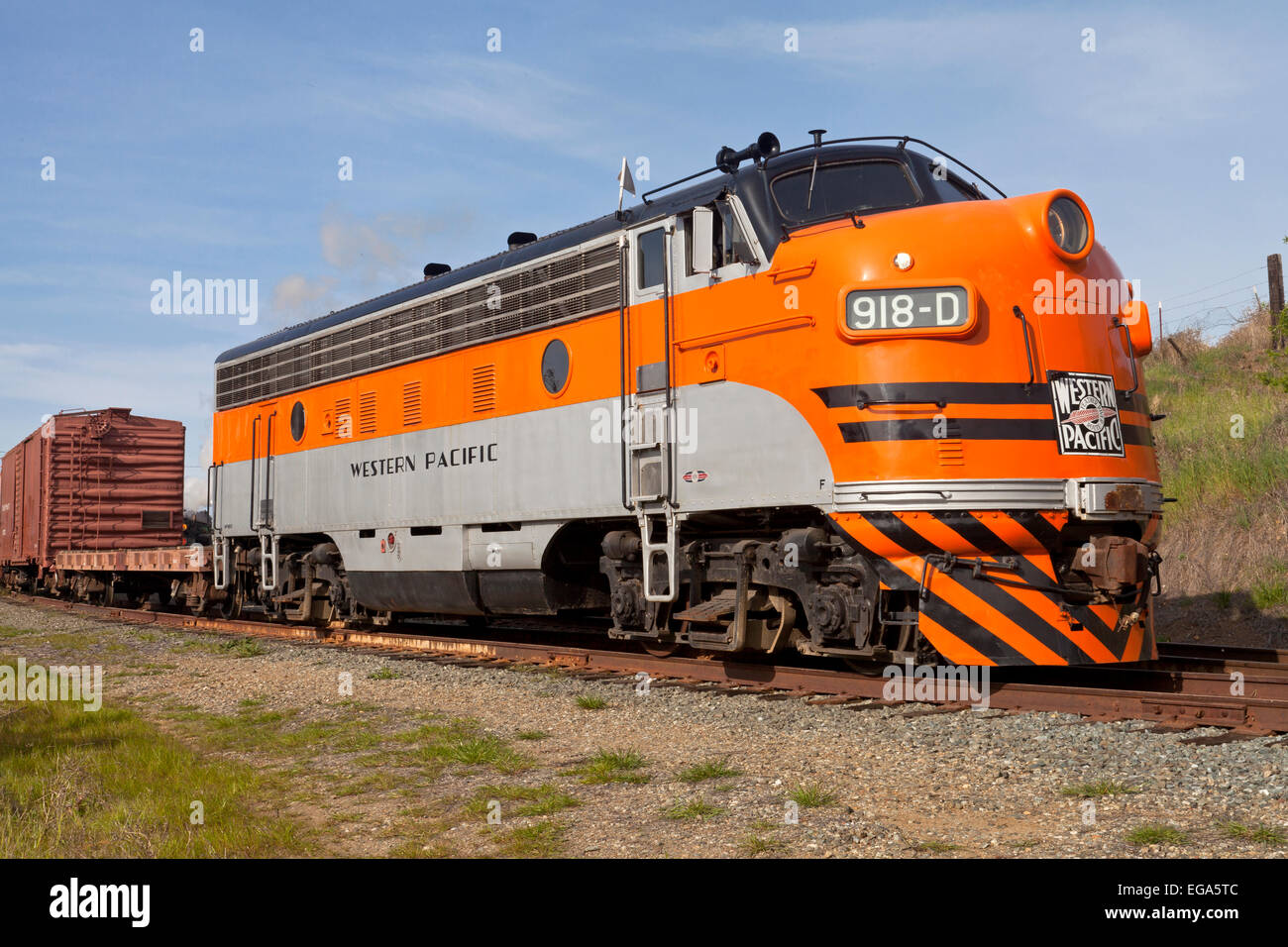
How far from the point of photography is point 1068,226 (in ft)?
27.9

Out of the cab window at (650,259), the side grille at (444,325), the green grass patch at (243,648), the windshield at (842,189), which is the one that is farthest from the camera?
the green grass patch at (243,648)

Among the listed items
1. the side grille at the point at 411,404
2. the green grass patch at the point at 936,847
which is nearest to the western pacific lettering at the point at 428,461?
the side grille at the point at 411,404

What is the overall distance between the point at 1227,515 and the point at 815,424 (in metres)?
10.6

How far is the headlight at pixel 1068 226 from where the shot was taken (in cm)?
842

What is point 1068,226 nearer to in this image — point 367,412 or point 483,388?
point 483,388

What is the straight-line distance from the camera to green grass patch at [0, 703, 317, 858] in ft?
16.7

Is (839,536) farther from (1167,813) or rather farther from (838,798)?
(1167,813)

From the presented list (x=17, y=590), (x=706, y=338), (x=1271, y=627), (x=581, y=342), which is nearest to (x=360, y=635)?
(x=581, y=342)

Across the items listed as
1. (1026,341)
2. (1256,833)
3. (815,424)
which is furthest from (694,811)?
(1026,341)

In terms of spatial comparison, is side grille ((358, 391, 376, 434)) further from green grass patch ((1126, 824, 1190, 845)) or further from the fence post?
the fence post

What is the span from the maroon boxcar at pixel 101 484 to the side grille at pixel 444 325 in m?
9.53

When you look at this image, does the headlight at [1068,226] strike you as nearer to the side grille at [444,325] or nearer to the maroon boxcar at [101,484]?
the side grille at [444,325]

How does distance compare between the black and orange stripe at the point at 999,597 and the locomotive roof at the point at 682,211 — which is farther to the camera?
the locomotive roof at the point at 682,211

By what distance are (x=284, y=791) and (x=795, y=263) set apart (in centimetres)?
538
